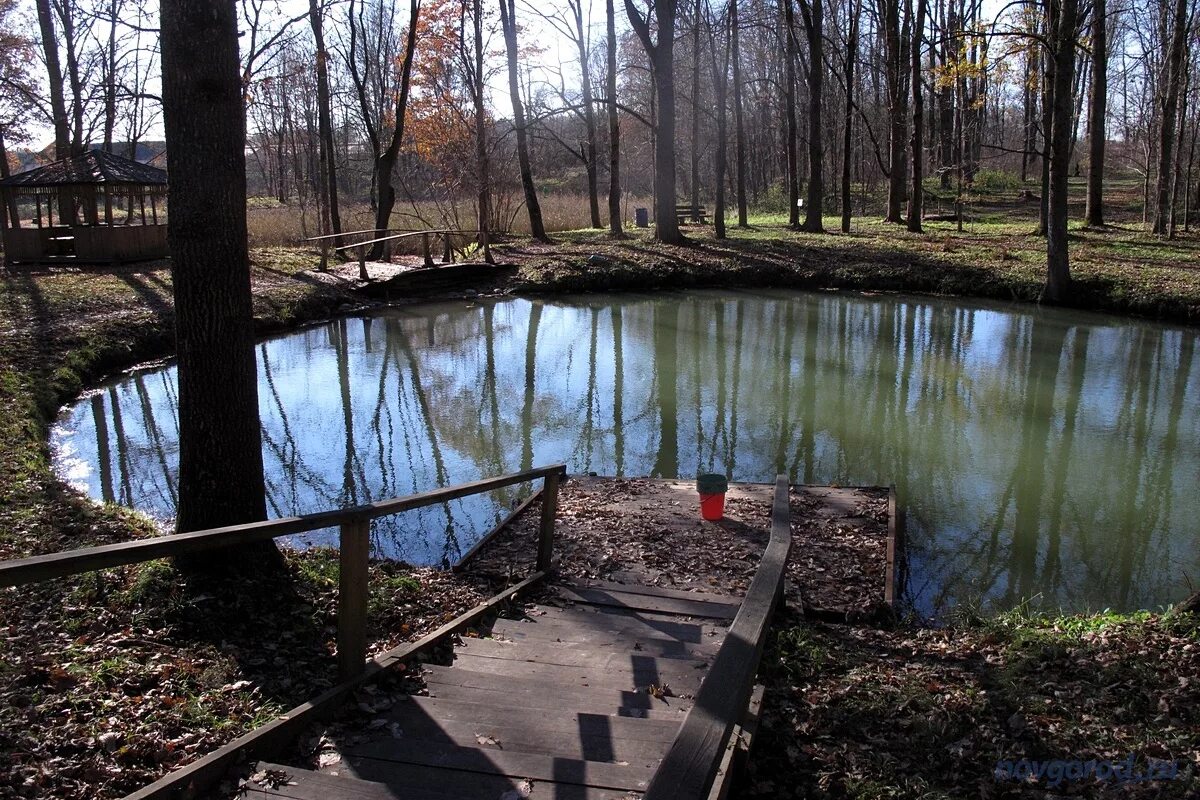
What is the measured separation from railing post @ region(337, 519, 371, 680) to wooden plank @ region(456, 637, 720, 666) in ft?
2.57

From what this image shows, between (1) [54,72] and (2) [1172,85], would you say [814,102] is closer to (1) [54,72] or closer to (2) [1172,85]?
(2) [1172,85]

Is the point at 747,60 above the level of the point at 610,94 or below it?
above

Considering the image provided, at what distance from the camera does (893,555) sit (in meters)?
6.51

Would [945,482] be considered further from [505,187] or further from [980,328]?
[505,187]

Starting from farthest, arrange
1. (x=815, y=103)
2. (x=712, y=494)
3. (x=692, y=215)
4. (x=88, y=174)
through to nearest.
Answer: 1. (x=692, y=215)
2. (x=815, y=103)
3. (x=88, y=174)
4. (x=712, y=494)

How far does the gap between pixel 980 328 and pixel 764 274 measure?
712cm

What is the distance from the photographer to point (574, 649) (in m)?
4.53

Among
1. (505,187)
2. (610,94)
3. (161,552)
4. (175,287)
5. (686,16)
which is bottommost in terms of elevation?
(161,552)

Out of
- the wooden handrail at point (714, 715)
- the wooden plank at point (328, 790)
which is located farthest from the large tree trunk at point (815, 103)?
the wooden plank at point (328, 790)

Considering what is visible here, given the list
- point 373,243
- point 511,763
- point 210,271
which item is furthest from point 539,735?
point 373,243

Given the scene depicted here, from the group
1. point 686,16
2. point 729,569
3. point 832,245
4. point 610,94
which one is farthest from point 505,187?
point 729,569

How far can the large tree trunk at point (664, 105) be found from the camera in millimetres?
24438

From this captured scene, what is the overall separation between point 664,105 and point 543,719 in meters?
23.7

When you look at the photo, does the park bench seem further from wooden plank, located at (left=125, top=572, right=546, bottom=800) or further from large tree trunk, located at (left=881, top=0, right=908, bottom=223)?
wooden plank, located at (left=125, top=572, right=546, bottom=800)
